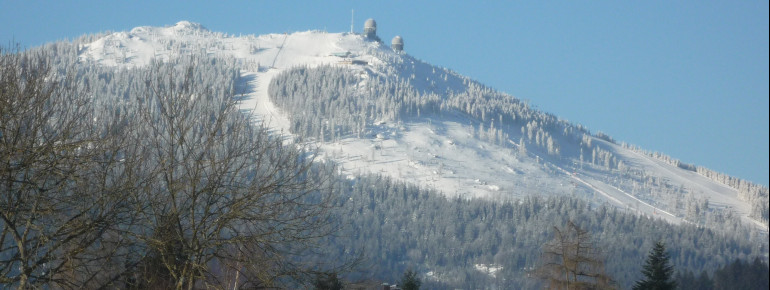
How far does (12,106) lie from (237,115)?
374cm

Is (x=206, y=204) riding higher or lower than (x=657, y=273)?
higher

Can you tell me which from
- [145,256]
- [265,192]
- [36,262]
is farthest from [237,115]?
[36,262]

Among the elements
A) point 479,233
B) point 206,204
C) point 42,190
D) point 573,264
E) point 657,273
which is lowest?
point 479,233

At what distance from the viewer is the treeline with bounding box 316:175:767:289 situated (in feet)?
468

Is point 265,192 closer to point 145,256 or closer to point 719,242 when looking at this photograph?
Result: point 145,256

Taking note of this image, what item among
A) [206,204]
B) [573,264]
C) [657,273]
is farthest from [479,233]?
[206,204]

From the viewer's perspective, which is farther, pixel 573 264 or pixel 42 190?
pixel 573 264

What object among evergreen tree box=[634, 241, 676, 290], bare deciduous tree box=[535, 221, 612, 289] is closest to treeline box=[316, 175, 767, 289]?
evergreen tree box=[634, 241, 676, 290]

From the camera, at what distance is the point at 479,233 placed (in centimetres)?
16400

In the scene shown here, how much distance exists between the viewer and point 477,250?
157250mm

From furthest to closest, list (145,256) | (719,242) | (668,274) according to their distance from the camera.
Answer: (719,242)
(668,274)
(145,256)

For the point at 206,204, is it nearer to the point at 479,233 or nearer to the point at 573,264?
the point at 573,264

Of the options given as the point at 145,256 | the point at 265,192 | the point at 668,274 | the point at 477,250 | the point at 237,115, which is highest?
the point at 237,115

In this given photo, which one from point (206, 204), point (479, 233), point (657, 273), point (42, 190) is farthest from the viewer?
point (479, 233)
